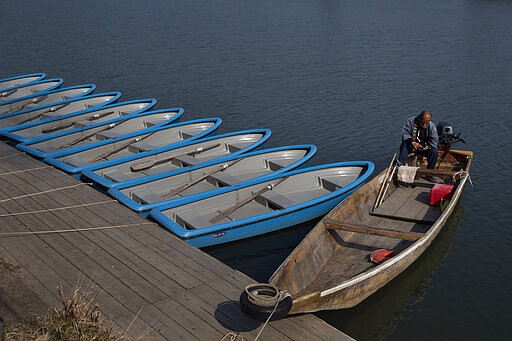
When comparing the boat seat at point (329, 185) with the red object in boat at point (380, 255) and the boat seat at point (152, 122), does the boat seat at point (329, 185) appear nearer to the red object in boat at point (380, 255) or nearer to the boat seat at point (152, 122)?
the red object in boat at point (380, 255)

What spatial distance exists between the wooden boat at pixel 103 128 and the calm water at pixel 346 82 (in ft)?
9.81

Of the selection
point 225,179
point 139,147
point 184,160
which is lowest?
point 225,179

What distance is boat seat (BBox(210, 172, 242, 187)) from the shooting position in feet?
52.5

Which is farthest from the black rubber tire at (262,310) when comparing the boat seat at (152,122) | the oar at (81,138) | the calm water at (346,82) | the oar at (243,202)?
the boat seat at (152,122)

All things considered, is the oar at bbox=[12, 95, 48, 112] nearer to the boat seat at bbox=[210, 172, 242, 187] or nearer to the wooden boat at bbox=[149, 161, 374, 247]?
the boat seat at bbox=[210, 172, 242, 187]

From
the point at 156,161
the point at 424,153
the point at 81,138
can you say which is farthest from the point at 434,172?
the point at 81,138

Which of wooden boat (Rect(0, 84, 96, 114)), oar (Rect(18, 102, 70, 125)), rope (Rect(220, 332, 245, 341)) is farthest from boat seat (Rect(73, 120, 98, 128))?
rope (Rect(220, 332, 245, 341))

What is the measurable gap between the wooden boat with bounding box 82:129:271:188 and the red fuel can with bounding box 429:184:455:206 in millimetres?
6086

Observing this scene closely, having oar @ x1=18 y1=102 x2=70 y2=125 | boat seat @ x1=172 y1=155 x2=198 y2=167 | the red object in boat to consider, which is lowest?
the red object in boat

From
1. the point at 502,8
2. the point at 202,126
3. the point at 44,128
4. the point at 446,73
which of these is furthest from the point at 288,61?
the point at 502,8

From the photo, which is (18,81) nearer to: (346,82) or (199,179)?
(346,82)

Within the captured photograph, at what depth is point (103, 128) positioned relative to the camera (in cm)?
2125

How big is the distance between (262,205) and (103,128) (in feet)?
28.3

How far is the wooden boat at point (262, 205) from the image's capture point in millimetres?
13297
